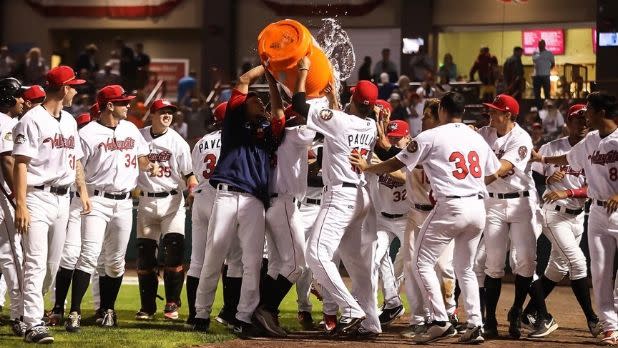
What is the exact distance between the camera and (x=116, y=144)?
9.97m

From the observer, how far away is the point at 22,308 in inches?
348

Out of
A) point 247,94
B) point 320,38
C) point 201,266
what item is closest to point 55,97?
point 247,94

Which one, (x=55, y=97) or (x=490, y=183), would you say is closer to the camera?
(x=55, y=97)

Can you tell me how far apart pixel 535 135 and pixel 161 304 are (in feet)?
25.2

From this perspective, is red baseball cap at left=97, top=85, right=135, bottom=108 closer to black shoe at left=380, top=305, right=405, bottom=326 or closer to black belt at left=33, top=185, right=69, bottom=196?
black belt at left=33, top=185, right=69, bottom=196

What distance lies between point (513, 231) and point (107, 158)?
356cm

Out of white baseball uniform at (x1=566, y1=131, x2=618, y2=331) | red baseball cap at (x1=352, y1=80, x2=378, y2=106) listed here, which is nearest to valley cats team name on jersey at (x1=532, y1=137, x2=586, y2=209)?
white baseball uniform at (x1=566, y1=131, x2=618, y2=331)

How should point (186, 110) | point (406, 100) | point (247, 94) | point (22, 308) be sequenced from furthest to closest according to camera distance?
point (186, 110) → point (406, 100) → point (247, 94) → point (22, 308)

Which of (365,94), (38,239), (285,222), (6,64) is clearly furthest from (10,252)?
(6,64)

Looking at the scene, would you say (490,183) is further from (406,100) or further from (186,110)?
(186,110)

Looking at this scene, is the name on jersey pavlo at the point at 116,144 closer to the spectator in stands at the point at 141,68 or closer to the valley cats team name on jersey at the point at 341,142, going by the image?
the valley cats team name on jersey at the point at 341,142

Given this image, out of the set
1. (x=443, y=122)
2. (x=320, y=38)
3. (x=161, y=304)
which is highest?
(x=320, y=38)

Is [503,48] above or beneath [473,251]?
above

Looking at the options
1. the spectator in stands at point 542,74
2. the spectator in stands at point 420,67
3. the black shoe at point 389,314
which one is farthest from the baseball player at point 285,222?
the spectator in stands at point 420,67
